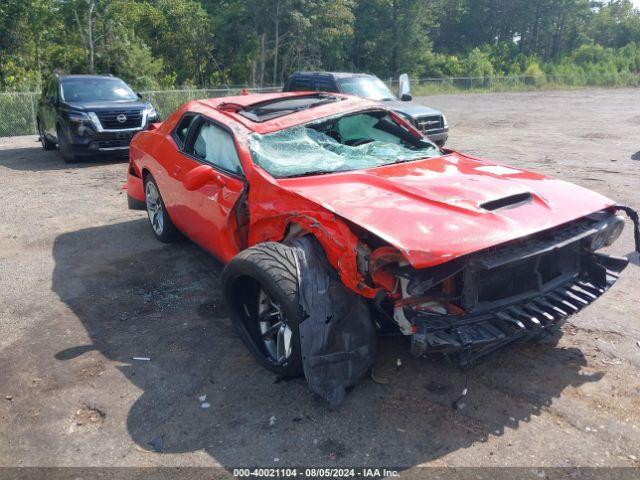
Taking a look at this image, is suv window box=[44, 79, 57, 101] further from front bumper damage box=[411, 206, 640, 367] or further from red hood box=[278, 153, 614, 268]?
front bumper damage box=[411, 206, 640, 367]

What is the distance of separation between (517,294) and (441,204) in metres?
0.70

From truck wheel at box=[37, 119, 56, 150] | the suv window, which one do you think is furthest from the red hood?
truck wheel at box=[37, 119, 56, 150]

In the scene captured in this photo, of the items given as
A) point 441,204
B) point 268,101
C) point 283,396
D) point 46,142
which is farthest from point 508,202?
point 46,142

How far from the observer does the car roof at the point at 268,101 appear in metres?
4.71

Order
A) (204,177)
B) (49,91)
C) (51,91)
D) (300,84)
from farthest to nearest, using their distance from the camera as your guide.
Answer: (300,84) < (49,91) < (51,91) < (204,177)

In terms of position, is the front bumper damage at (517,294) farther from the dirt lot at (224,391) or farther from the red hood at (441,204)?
the dirt lot at (224,391)

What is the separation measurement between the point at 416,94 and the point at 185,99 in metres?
19.2

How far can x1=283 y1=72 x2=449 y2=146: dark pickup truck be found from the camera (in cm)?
1159

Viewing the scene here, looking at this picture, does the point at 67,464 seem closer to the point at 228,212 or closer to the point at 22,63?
the point at 228,212

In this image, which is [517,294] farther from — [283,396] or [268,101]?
[268,101]

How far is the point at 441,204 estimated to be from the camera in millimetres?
3445

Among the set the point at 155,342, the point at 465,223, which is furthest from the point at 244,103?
the point at 465,223

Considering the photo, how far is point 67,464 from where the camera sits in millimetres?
2943

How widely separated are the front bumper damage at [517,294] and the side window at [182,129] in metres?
3.30
